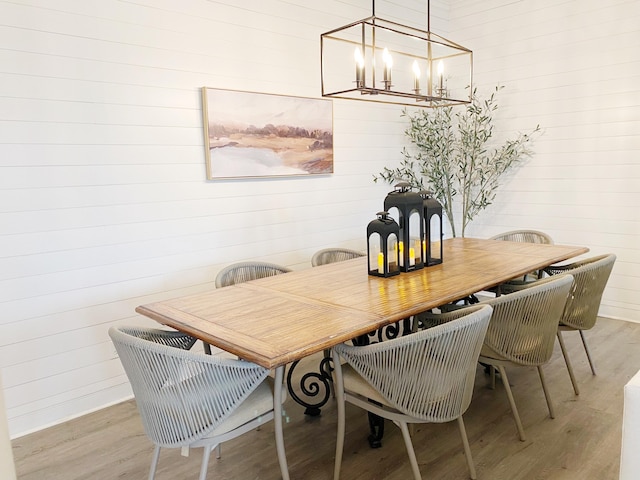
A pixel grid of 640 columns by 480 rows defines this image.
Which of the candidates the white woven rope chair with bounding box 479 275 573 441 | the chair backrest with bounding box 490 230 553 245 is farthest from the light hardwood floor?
the chair backrest with bounding box 490 230 553 245

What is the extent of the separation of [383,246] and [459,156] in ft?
9.78

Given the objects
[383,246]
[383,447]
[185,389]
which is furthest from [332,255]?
[185,389]

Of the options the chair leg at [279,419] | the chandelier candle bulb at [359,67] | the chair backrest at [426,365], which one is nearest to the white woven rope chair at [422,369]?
the chair backrest at [426,365]

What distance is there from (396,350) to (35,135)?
7.41ft

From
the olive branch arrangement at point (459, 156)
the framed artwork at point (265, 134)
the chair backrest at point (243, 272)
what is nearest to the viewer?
the chair backrest at point (243, 272)

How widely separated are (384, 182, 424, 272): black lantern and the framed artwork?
1.33 metres

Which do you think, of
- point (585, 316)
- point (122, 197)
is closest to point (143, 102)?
point (122, 197)

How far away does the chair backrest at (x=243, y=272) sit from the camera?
2.90 meters

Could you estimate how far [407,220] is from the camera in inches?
104

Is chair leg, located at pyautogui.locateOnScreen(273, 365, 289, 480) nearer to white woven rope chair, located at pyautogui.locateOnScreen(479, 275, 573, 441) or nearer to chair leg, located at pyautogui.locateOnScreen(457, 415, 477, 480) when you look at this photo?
chair leg, located at pyautogui.locateOnScreen(457, 415, 477, 480)

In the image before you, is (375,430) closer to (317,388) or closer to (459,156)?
(317,388)

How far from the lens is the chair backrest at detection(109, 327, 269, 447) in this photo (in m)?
1.70

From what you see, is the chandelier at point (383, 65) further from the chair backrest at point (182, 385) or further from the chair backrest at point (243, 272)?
the chair backrest at point (182, 385)

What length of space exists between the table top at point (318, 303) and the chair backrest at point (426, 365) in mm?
139
